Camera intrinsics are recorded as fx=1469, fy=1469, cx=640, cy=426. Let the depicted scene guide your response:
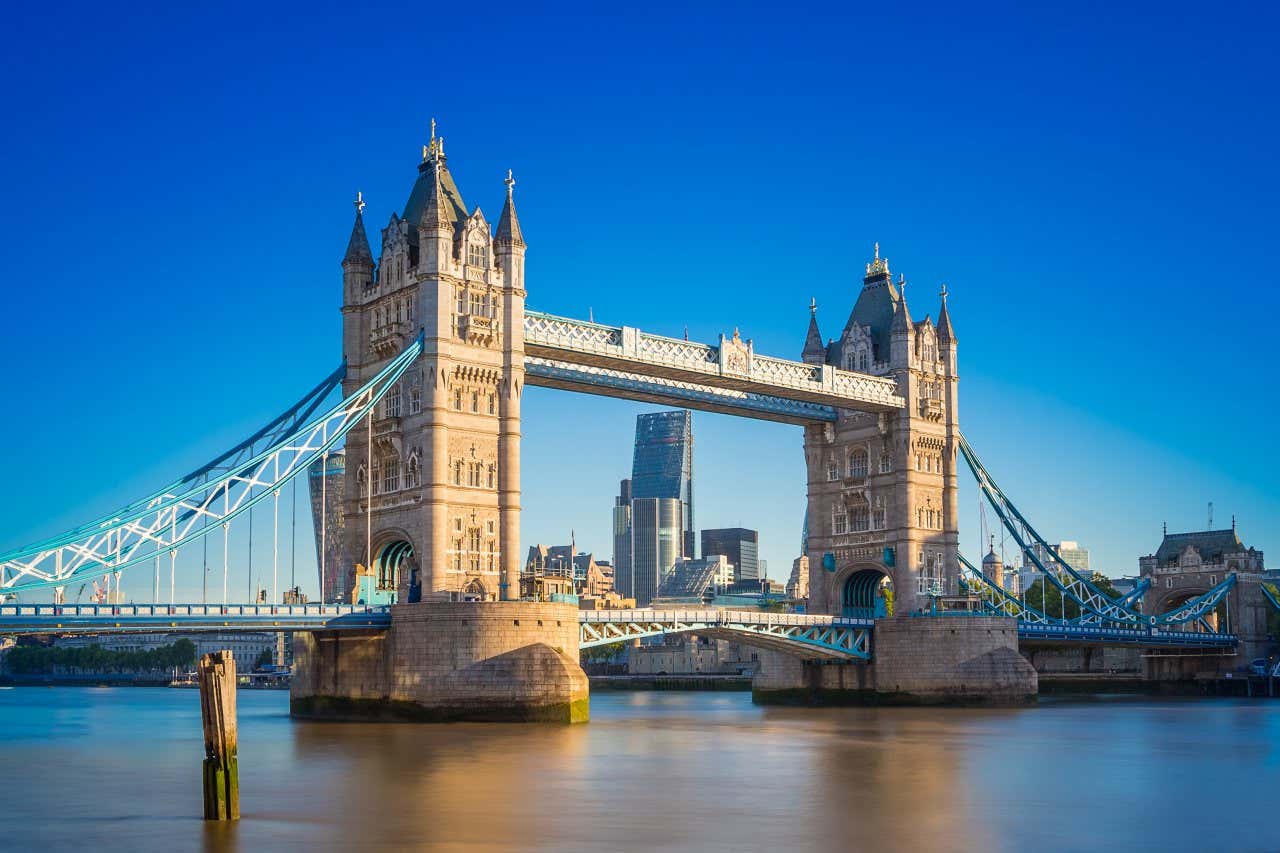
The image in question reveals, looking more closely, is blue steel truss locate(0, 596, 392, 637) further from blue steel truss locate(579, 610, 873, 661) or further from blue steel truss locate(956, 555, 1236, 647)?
blue steel truss locate(956, 555, 1236, 647)

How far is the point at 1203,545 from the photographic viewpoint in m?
97.6

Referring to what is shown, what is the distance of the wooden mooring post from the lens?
84.7 ft

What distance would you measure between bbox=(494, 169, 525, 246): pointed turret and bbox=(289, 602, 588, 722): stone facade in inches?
574

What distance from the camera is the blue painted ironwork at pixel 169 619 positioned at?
42781 mm

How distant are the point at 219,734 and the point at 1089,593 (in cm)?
6837

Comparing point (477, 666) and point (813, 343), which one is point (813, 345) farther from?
point (477, 666)

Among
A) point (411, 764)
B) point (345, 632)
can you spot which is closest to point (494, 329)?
point (345, 632)

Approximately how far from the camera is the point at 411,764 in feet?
118

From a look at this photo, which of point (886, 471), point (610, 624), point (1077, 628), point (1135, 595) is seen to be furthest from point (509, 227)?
point (1135, 595)

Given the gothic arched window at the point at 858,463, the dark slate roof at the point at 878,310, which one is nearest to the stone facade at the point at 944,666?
the gothic arched window at the point at 858,463

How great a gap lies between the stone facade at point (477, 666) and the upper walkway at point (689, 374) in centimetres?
1212

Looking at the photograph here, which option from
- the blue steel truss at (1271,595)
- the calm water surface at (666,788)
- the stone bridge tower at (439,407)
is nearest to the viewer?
the calm water surface at (666,788)

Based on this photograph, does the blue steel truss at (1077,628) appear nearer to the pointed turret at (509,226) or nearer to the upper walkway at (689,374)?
the upper walkway at (689,374)

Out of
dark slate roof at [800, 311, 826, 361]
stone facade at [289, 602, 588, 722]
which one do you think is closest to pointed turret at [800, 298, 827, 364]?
dark slate roof at [800, 311, 826, 361]
